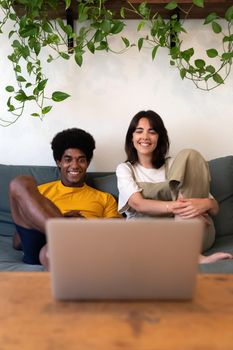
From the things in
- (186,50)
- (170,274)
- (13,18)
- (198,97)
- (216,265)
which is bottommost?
(216,265)

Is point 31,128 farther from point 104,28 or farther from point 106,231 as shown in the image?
point 106,231

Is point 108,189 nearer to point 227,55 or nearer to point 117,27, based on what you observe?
point 117,27

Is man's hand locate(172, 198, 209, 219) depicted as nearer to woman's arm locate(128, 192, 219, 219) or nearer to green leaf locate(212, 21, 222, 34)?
woman's arm locate(128, 192, 219, 219)

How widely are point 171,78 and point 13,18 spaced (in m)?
0.92

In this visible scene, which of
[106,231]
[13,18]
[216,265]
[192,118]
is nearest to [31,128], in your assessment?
[13,18]

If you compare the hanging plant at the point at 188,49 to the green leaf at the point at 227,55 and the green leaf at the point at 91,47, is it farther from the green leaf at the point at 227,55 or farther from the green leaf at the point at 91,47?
the green leaf at the point at 91,47

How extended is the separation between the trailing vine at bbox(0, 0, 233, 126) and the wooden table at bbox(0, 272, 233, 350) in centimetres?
152

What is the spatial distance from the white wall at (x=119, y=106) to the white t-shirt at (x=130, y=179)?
39 centimetres

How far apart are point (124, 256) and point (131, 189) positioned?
3.76 feet

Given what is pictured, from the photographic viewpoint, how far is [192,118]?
→ 226 centimetres

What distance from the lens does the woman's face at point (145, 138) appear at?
1.91m

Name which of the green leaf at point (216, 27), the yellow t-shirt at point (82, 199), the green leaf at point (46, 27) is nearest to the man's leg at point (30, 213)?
the yellow t-shirt at point (82, 199)

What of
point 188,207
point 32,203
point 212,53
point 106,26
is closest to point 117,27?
point 106,26

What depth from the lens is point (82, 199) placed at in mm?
1963
